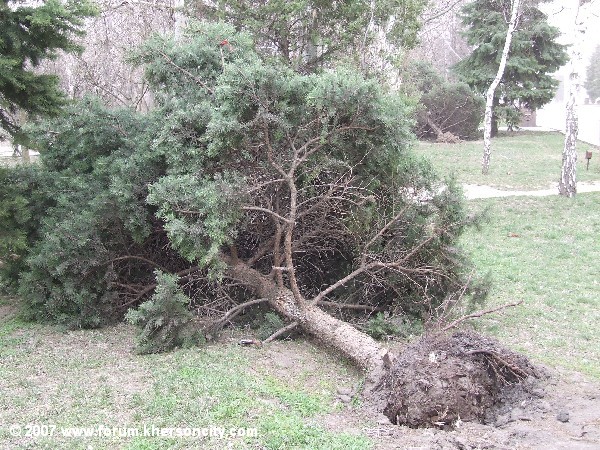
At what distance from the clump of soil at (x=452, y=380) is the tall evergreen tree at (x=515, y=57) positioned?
908 inches

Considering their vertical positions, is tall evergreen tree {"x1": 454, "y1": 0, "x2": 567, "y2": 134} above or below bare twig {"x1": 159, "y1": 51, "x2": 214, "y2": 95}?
above

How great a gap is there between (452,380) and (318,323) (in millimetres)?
1790

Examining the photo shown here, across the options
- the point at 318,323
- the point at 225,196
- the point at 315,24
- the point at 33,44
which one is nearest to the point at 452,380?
the point at 318,323

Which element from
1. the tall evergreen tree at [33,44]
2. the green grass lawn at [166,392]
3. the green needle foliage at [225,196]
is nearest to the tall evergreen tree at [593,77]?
the green needle foliage at [225,196]

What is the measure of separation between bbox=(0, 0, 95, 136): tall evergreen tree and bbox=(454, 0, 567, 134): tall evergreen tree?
74.5 ft

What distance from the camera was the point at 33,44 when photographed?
242 inches

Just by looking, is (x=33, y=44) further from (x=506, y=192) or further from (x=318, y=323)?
(x=506, y=192)

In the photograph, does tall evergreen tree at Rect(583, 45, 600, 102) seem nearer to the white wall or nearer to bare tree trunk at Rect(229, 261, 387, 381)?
the white wall

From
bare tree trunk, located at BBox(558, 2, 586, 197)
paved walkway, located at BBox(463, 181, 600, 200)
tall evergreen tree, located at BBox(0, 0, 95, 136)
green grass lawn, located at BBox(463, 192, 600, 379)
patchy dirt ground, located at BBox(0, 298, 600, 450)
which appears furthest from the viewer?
paved walkway, located at BBox(463, 181, 600, 200)

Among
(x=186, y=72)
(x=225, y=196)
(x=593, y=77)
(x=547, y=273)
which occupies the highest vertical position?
(x=593, y=77)

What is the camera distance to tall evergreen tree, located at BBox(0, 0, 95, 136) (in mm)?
5742

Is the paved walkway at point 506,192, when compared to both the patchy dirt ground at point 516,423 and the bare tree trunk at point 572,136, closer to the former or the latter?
the bare tree trunk at point 572,136

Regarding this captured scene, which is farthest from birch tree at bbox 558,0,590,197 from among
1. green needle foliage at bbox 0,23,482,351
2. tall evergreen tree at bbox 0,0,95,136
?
tall evergreen tree at bbox 0,0,95,136

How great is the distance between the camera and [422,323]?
6.55 m
